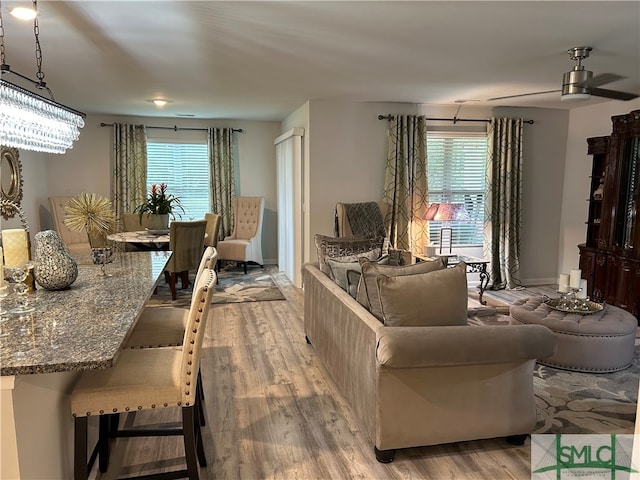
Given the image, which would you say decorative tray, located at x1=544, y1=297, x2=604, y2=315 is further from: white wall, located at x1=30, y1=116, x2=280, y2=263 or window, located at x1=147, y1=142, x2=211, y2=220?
window, located at x1=147, y1=142, x2=211, y2=220

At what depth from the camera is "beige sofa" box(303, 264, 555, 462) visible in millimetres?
2164

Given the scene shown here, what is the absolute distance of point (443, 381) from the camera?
2309mm

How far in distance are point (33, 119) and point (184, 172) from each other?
17.4 ft

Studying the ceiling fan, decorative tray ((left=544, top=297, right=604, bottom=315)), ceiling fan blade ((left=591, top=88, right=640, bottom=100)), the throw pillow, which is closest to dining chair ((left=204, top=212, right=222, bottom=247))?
the throw pillow

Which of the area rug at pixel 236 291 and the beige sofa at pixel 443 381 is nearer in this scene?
the beige sofa at pixel 443 381

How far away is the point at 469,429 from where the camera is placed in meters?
2.39

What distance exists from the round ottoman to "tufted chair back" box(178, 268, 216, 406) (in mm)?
2677

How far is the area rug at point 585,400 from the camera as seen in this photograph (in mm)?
2732

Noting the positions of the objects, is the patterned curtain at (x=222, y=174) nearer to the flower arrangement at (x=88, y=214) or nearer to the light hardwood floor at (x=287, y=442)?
the light hardwood floor at (x=287, y=442)

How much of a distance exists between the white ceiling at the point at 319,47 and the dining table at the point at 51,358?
5.44 feet

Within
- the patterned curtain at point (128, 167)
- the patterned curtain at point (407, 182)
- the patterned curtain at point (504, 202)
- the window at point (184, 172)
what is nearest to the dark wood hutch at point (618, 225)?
the patterned curtain at point (504, 202)

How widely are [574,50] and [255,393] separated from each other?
3434 millimetres

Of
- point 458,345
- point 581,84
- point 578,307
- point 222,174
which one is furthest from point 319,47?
point 222,174

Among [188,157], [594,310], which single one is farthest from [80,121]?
[188,157]
